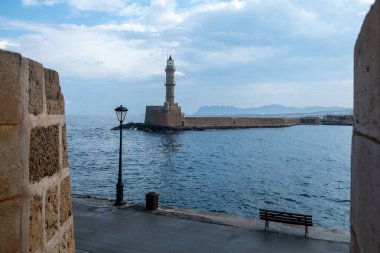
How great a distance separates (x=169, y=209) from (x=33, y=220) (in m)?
11.7

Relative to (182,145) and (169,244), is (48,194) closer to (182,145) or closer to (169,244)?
(169,244)

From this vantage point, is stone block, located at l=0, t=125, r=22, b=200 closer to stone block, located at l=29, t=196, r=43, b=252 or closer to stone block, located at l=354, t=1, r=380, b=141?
stone block, located at l=29, t=196, r=43, b=252

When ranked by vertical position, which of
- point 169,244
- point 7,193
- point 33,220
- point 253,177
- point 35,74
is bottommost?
point 253,177

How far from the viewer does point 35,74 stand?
192cm

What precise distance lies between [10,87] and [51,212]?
2.74 feet

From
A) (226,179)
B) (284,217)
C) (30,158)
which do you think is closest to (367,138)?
(30,158)

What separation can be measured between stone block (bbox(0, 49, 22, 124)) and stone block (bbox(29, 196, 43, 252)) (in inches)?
17.7

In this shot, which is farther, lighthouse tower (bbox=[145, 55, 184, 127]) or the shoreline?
A: lighthouse tower (bbox=[145, 55, 184, 127])

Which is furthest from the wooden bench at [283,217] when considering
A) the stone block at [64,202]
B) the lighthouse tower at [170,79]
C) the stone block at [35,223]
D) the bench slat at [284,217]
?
the lighthouse tower at [170,79]

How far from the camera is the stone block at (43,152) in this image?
6.11 feet

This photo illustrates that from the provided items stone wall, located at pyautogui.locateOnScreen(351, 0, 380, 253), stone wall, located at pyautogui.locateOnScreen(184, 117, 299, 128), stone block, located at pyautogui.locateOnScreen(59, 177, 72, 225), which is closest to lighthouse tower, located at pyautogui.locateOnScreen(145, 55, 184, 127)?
stone wall, located at pyautogui.locateOnScreen(184, 117, 299, 128)

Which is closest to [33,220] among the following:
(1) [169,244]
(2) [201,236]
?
(1) [169,244]

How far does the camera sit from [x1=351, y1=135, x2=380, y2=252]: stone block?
138 centimetres

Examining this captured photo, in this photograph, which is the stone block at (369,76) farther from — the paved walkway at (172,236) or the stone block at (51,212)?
the paved walkway at (172,236)
